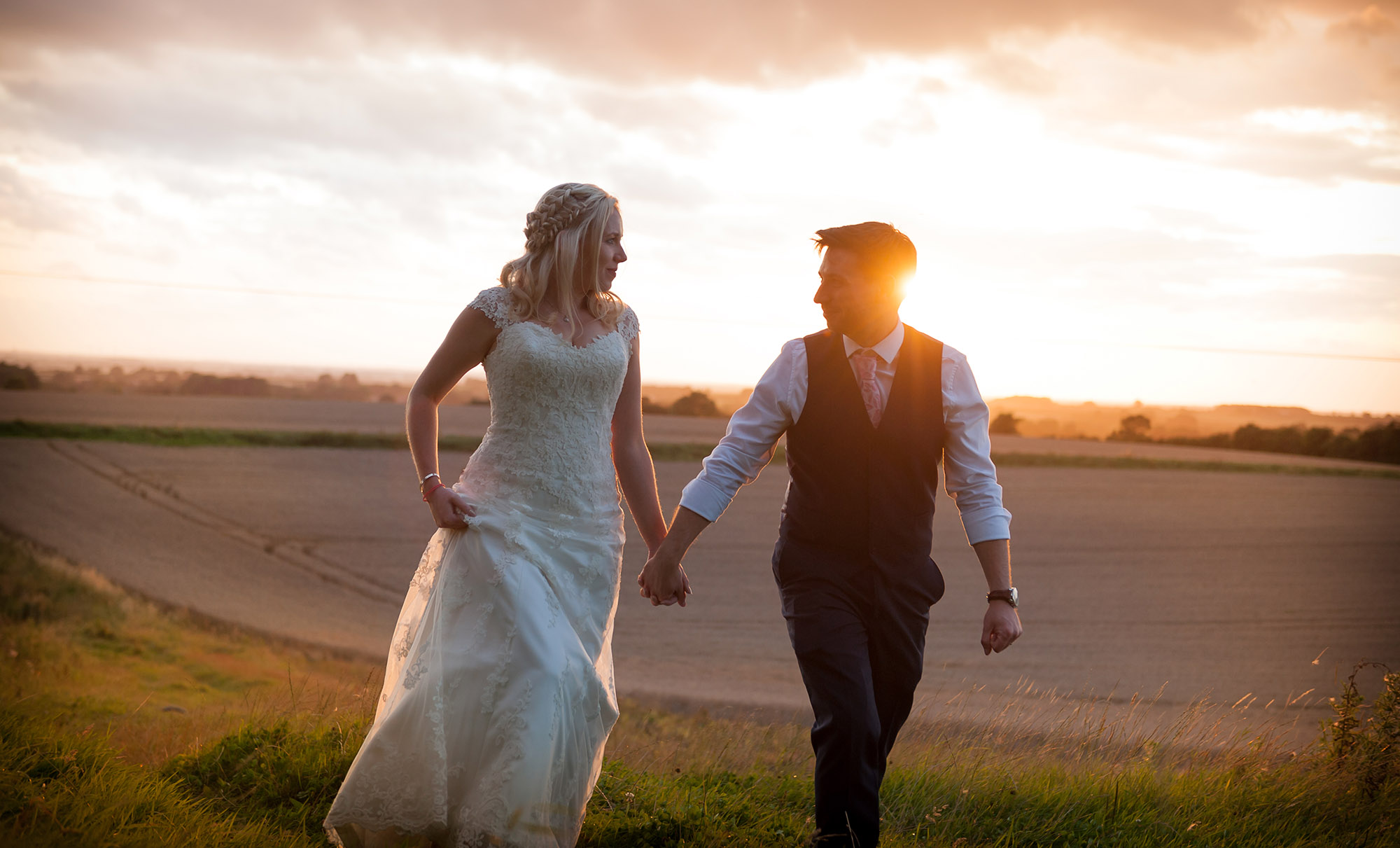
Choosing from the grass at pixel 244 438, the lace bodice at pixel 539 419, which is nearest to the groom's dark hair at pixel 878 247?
the lace bodice at pixel 539 419

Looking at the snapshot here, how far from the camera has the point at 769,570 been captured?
18.4 metres

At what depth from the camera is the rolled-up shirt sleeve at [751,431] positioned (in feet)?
10.3

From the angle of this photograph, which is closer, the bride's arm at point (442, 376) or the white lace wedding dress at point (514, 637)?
the white lace wedding dress at point (514, 637)

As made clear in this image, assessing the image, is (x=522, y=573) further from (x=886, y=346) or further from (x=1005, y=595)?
(x=1005, y=595)

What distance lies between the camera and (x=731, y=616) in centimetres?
1521

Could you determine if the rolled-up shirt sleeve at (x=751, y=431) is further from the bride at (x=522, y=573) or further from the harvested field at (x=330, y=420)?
the harvested field at (x=330, y=420)

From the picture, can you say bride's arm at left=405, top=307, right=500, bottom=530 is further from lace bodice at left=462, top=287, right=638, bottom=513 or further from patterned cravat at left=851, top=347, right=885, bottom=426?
patterned cravat at left=851, top=347, right=885, bottom=426

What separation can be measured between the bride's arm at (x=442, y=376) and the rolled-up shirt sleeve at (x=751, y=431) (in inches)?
28.5

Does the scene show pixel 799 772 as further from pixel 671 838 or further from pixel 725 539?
pixel 725 539

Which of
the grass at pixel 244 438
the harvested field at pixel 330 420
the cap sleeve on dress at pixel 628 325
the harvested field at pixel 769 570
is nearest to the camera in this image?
the cap sleeve on dress at pixel 628 325

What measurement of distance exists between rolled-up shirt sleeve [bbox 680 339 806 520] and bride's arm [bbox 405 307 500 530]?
72 cm

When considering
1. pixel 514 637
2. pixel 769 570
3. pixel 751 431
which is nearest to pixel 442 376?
pixel 514 637

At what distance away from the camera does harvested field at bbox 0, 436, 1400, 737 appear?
13047 millimetres

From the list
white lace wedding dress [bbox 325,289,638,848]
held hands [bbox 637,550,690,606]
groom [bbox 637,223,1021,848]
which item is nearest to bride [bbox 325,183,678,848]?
white lace wedding dress [bbox 325,289,638,848]
